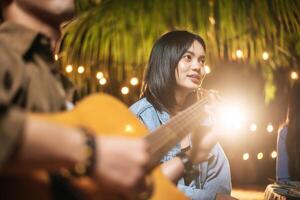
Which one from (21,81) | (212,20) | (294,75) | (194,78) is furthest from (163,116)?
(294,75)

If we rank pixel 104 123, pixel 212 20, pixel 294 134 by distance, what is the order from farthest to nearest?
pixel 294 134 < pixel 212 20 < pixel 104 123

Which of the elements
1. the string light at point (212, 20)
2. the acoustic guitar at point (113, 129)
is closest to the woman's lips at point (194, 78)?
the string light at point (212, 20)

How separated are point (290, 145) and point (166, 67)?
2689mm

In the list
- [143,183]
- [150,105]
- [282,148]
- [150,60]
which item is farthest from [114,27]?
[143,183]

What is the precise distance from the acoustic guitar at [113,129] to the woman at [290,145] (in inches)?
139

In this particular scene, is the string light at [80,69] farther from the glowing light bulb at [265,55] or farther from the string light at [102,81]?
the glowing light bulb at [265,55]

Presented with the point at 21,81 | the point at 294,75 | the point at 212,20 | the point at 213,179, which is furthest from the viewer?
the point at 294,75

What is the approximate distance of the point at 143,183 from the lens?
1.27 meters

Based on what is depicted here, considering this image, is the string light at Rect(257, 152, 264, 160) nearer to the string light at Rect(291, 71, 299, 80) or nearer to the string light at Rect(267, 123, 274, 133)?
the string light at Rect(267, 123, 274, 133)

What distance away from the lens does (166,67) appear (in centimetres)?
334

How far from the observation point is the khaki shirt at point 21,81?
1043mm

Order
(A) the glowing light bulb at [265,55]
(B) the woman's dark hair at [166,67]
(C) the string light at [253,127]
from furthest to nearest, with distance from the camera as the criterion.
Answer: (C) the string light at [253,127] → (A) the glowing light bulb at [265,55] → (B) the woman's dark hair at [166,67]

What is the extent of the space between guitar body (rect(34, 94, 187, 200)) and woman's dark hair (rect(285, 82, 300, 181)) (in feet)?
12.0

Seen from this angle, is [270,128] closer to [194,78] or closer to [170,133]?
[194,78]
